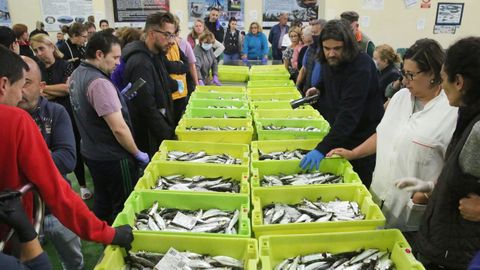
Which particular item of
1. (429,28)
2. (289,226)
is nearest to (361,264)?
(289,226)

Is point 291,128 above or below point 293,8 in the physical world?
below

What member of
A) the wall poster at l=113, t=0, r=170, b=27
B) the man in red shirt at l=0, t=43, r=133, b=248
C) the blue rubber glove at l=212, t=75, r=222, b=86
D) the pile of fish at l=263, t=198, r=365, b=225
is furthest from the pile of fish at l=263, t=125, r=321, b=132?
the wall poster at l=113, t=0, r=170, b=27

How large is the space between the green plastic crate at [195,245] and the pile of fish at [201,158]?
0.98m

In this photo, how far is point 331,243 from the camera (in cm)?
170

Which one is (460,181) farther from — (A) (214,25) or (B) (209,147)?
(A) (214,25)

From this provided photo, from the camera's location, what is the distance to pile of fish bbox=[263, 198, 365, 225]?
6.28ft

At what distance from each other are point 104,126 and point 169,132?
2.65 ft

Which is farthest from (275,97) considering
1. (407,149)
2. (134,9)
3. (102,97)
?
(134,9)

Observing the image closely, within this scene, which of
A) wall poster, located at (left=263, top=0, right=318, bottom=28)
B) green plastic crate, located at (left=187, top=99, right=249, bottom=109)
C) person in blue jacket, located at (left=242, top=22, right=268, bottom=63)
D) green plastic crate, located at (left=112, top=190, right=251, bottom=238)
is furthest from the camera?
wall poster, located at (left=263, top=0, right=318, bottom=28)

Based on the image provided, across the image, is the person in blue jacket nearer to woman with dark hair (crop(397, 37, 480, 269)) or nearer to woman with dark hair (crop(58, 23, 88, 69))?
woman with dark hair (crop(58, 23, 88, 69))

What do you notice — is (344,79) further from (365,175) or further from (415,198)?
(415,198)

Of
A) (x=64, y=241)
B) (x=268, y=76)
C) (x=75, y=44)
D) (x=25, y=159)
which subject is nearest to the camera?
(x=25, y=159)

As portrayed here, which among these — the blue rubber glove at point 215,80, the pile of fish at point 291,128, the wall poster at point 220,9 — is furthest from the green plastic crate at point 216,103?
the wall poster at point 220,9

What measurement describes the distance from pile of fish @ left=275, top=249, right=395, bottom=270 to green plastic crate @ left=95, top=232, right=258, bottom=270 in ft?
0.57
